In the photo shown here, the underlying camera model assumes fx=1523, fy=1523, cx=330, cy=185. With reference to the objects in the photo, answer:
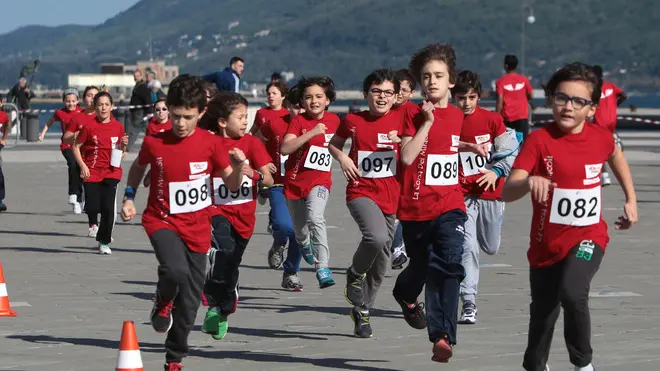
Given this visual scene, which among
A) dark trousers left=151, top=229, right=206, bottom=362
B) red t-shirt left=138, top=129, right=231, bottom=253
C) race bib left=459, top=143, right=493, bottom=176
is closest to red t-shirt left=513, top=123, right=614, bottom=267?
red t-shirt left=138, top=129, right=231, bottom=253

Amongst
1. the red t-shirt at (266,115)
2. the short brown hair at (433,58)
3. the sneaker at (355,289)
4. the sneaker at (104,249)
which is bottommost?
the sneaker at (104,249)

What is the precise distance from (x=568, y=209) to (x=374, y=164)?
92.7 inches

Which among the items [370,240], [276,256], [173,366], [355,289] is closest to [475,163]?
[370,240]

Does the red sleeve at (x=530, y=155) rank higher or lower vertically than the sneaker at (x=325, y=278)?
higher

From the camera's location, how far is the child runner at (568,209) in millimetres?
7129

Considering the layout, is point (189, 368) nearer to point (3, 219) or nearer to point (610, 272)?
point (610, 272)

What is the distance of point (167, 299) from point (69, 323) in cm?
208

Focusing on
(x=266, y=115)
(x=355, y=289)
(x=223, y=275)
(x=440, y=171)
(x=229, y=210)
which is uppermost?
(x=266, y=115)

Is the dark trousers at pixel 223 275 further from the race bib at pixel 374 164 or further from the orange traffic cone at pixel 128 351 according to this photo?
the orange traffic cone at pixel 128 351

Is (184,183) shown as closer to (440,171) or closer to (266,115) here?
(440,171)

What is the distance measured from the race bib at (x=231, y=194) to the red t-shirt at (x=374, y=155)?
2.12 ft

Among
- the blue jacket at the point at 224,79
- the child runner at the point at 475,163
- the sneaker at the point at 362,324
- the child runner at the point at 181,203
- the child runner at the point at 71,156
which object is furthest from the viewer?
the blue jacket at the point at 224,79

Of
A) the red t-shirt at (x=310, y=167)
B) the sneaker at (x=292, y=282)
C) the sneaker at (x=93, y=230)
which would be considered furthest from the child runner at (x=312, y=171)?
the sneaker at (x=93, y=230)

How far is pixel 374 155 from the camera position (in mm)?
9336
